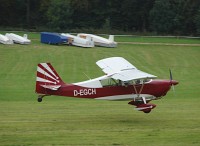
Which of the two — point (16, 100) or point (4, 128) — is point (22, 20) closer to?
point (16, 100)

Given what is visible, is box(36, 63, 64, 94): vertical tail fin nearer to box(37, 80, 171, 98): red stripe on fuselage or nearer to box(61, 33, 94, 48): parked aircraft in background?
box(37, 80, 171, 98): red stripe on fuselage

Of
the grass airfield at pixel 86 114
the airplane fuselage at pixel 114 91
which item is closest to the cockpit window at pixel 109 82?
the airplane fuselage at pixel 114 91

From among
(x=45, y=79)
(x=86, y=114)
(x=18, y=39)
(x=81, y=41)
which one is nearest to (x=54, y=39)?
(x=81, y=41)

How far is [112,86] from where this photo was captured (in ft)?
69.5

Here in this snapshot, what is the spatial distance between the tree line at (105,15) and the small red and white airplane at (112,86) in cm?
5334

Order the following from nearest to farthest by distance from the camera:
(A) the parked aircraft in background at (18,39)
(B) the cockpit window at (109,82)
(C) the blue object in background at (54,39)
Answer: (B) the cockpit window at (109,82) → (A) the parked aircraft in background at (18,39) → (C) the blue object in background at (54,39)

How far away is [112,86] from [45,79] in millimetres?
2557

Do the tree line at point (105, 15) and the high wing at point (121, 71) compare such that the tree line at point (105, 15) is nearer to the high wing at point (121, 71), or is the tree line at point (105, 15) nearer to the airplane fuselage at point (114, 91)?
the high wing at point (121, 71)

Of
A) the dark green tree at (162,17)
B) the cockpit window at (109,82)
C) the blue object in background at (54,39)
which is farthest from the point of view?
the dark green tree at (162,17)

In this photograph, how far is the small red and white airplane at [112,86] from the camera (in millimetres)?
20578

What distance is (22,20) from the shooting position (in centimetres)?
8181

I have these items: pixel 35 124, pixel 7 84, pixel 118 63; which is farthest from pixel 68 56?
pixel 35 124

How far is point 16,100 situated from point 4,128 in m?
10.9

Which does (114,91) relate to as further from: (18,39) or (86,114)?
(18,39)
